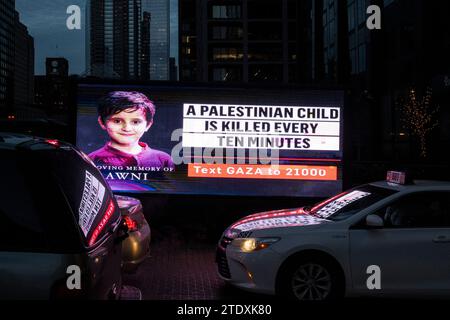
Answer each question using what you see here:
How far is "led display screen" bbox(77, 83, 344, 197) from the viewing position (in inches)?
431

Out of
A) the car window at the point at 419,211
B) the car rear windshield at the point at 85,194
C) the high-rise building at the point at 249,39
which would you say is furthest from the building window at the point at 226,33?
the car rear windshield at the point at 85,194

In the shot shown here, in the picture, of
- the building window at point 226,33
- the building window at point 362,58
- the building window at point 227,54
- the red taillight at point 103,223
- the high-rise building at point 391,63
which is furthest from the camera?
the building window at point 227,54

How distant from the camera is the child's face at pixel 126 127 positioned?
10.9 meters

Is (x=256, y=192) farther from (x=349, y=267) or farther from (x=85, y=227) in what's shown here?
(x=85, y=227)

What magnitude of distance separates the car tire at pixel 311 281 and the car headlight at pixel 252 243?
0.37 metres

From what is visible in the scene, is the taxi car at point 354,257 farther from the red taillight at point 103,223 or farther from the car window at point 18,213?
the car window at point 18,213

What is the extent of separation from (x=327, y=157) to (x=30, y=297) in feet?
28.3

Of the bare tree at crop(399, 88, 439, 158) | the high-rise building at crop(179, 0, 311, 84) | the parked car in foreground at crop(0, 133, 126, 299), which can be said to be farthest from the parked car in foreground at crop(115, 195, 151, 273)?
the high-rise building at crop(179, 0, 311, 84)

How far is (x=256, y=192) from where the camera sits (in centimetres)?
1103

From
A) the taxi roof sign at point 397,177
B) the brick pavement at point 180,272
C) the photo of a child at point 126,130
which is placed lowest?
the brick pavement at point 180,272

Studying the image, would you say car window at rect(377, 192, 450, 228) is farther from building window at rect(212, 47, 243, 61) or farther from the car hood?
building window at rect(212, 47, 243, 61)
